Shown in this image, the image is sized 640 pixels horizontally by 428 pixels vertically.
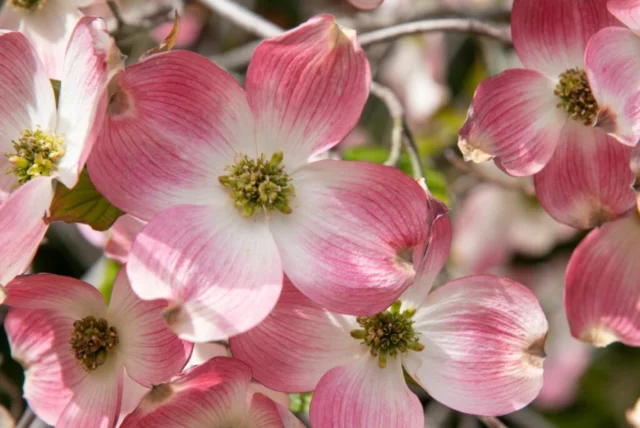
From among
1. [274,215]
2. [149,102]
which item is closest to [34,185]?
[149,102]

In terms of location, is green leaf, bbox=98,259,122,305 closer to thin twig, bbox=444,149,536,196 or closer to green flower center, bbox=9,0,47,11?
green flower center, bbox=9,0,47,11

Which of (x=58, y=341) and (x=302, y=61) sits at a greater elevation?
(x=302, y=61)

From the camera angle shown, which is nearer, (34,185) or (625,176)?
(34,185)

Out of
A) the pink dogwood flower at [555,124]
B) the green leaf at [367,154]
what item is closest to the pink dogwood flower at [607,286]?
the pink dogwood flower at [555,124]

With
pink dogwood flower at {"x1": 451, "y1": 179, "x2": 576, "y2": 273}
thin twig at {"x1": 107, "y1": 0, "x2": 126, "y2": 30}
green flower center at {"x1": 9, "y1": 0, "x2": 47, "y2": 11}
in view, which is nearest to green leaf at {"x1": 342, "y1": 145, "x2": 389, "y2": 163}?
thin twig at {"x1": 107, "y1": 0, "x2": 126, "y2": 30}

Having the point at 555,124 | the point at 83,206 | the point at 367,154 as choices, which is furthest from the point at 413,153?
the point at 83,206

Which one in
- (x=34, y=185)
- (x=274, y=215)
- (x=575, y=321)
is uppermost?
(x=34, y=185)

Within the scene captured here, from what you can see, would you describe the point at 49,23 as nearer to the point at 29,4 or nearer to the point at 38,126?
the point at 29,4

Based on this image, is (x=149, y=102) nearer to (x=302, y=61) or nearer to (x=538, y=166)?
(x=302, y=61)
